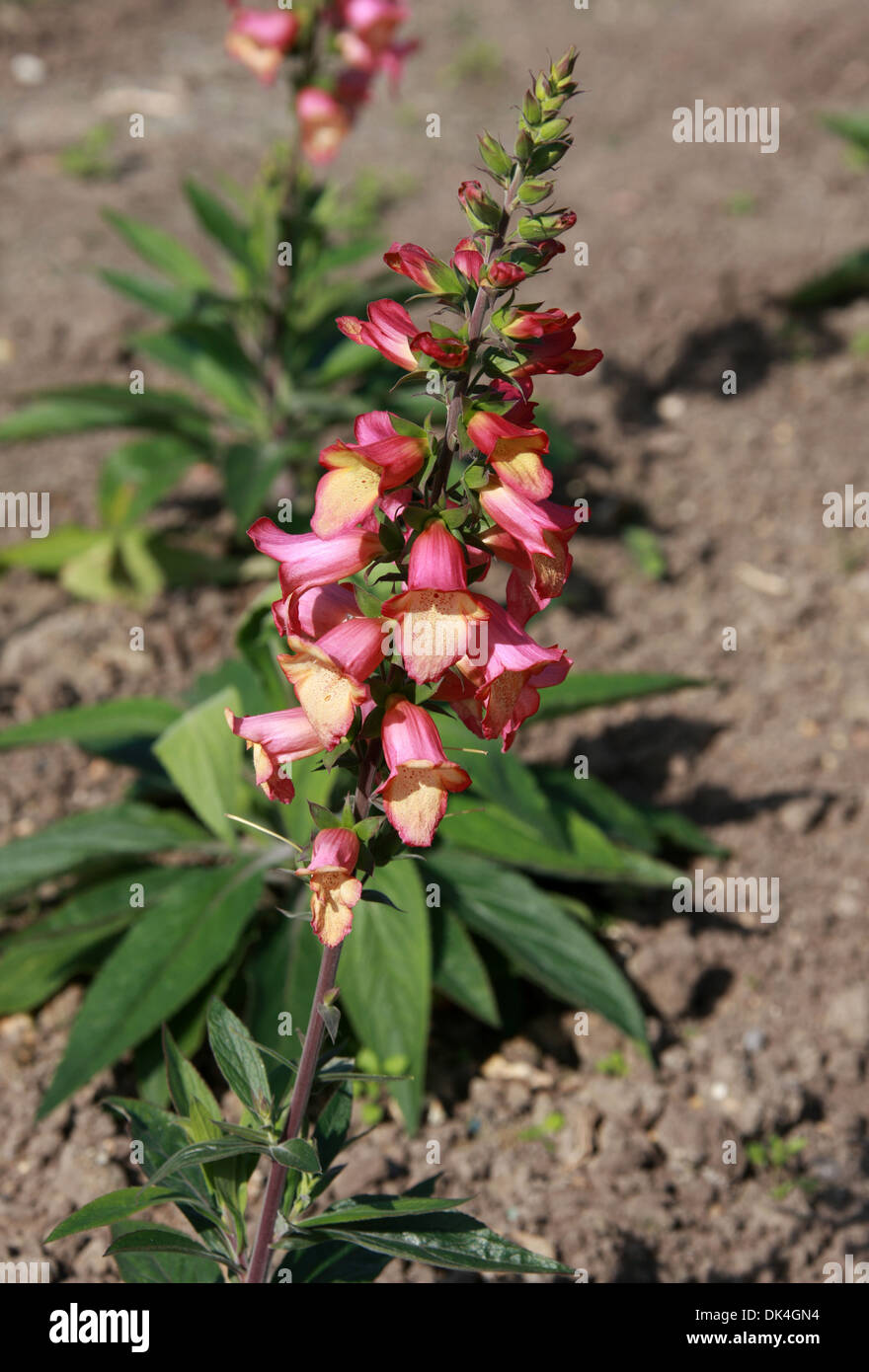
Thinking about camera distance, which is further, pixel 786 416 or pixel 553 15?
pixel 553 15

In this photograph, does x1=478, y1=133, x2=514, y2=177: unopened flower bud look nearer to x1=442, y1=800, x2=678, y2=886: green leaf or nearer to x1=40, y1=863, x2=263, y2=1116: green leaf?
x1=442, y1=800, x2=678, y2=886: green leaf

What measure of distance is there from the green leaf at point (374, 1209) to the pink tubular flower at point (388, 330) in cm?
111

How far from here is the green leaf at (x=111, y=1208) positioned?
167 cm

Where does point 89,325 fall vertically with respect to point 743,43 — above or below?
below

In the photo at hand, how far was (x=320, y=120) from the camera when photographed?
13.7 feet

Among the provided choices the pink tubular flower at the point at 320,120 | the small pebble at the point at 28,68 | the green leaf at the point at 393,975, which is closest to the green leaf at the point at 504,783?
the green leaf at the point at 393,975

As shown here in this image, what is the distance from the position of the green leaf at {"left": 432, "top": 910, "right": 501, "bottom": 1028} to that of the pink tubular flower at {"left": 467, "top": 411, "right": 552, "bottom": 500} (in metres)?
1.57

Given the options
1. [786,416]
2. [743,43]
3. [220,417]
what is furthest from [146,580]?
[743,43]

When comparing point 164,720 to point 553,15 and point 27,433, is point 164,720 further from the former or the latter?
point 553,15

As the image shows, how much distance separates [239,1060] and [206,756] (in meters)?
1.10

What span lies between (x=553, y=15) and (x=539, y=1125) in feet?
26.3

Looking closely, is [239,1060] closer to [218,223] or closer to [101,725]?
[101,725]

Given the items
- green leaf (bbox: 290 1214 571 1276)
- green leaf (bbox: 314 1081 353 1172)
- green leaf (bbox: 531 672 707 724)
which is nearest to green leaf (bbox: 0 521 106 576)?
green leaf (bbox: 531 672 707 724)

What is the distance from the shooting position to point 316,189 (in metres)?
4.30
